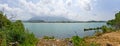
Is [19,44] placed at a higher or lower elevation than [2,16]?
lower

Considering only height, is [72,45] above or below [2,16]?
below

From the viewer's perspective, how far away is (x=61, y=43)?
1977 cm

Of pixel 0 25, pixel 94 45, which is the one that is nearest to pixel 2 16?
pixel 0 25

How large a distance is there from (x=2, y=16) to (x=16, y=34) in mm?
4967

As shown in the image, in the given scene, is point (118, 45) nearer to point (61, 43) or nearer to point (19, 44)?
point (61, 43)

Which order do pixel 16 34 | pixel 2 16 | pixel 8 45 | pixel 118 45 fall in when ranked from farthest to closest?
pixel 2 16, pixel 118 45, pixel 16 34, pixel 8 45

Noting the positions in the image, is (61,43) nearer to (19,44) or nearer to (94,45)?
(94,45)

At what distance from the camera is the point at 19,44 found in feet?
53.5

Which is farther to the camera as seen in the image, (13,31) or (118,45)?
(118,45)

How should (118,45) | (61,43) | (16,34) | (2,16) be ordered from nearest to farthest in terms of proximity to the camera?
1. (16,34)
2. (118,45)
3. (61,43)
4. (2,16)

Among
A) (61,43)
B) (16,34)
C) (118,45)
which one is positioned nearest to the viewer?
(16,34)

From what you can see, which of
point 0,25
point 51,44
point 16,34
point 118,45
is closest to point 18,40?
point 16,34

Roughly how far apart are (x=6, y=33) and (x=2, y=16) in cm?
488

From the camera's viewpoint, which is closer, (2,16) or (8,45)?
(8,45)
